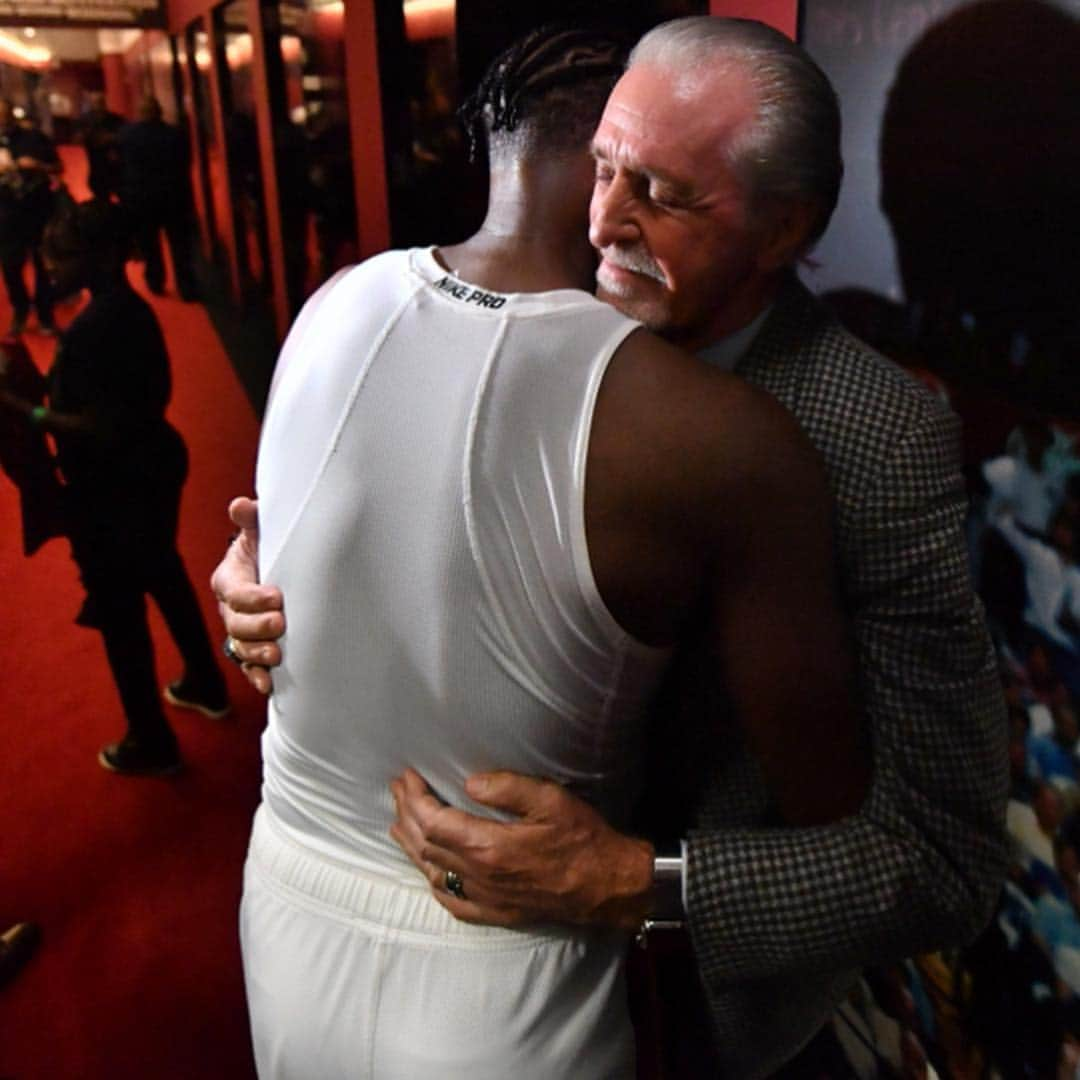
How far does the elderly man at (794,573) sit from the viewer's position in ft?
2.74

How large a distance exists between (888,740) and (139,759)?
177 cm

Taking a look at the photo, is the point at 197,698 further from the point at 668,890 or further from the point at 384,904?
the point at 668,890

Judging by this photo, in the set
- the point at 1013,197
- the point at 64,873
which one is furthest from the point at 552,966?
the point at 64,873

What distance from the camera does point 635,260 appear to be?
0.93m

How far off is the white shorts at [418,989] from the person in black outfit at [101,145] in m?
1.33

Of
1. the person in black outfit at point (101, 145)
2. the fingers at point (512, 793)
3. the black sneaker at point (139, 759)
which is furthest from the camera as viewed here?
the black sneaker at point (139, 759)

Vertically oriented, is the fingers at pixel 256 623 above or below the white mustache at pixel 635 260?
below

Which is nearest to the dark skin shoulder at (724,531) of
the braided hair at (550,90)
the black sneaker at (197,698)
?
the braided hair at (550,90)

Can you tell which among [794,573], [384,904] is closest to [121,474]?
[384,904]

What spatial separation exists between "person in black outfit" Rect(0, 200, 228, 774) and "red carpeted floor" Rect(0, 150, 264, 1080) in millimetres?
52

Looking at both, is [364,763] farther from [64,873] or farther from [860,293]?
[64,873]

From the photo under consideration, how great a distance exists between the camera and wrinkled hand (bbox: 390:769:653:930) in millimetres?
865

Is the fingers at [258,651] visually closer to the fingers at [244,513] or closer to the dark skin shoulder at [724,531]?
the fingers at [244,513]

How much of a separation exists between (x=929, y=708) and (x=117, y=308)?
154 cm
